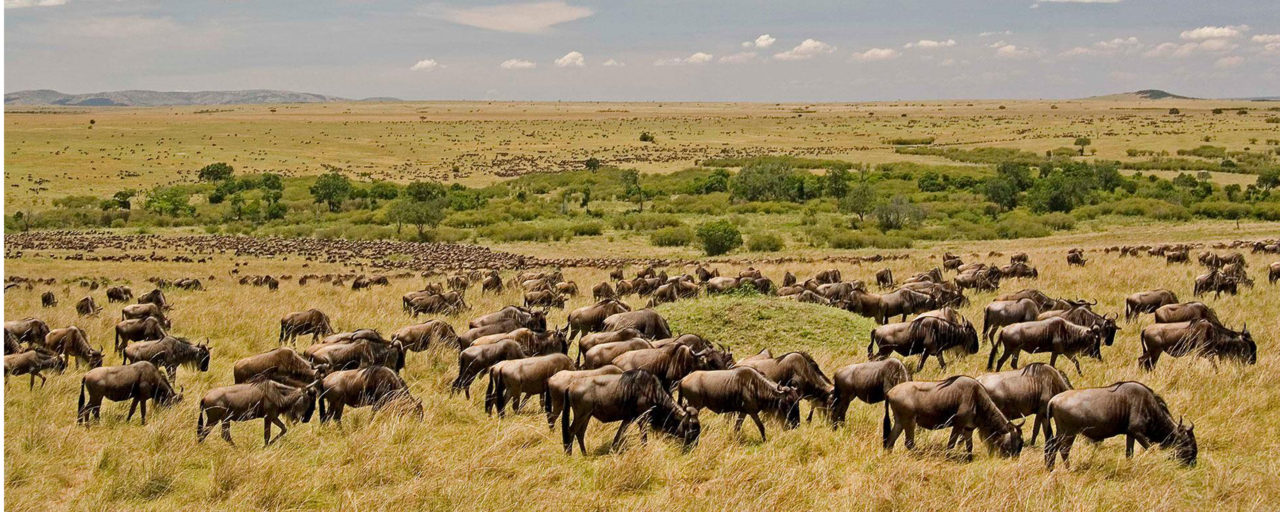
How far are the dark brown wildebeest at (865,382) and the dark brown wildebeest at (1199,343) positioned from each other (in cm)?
460

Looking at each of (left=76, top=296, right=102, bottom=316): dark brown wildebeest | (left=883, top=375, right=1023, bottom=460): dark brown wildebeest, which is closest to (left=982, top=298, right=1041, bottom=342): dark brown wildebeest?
(left=883, top=375, right=1023, bottom=460): dark brown wildebeest

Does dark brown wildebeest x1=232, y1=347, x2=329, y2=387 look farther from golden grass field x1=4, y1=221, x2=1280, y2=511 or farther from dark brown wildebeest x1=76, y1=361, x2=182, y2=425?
dark brown wildebeest x1=76, y1=361, x2=182, y2=425

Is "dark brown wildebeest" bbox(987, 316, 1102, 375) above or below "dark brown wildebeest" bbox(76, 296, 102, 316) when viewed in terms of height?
above

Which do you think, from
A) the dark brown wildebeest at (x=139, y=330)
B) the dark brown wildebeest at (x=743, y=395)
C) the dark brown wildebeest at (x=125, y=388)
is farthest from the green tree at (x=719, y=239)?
the dark brown wildebeest at (x=125, y=388)

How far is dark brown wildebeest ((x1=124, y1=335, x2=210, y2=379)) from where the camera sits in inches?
482

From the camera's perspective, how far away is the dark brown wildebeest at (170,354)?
A: 40.1 feet

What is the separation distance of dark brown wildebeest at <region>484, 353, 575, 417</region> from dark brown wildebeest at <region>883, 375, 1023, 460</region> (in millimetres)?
3921

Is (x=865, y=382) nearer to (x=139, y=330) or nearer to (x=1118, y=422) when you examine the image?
(x=1118, y=422)

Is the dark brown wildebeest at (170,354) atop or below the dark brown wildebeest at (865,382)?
below

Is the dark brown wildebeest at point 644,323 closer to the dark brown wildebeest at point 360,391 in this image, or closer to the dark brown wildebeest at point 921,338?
the dark brown wildebeest at point 921,338

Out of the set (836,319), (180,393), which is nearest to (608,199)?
(836,319)

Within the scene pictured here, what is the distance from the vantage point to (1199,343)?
12.0 metres

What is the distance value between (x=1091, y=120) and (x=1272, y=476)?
155m

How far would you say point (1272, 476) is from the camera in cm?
772
